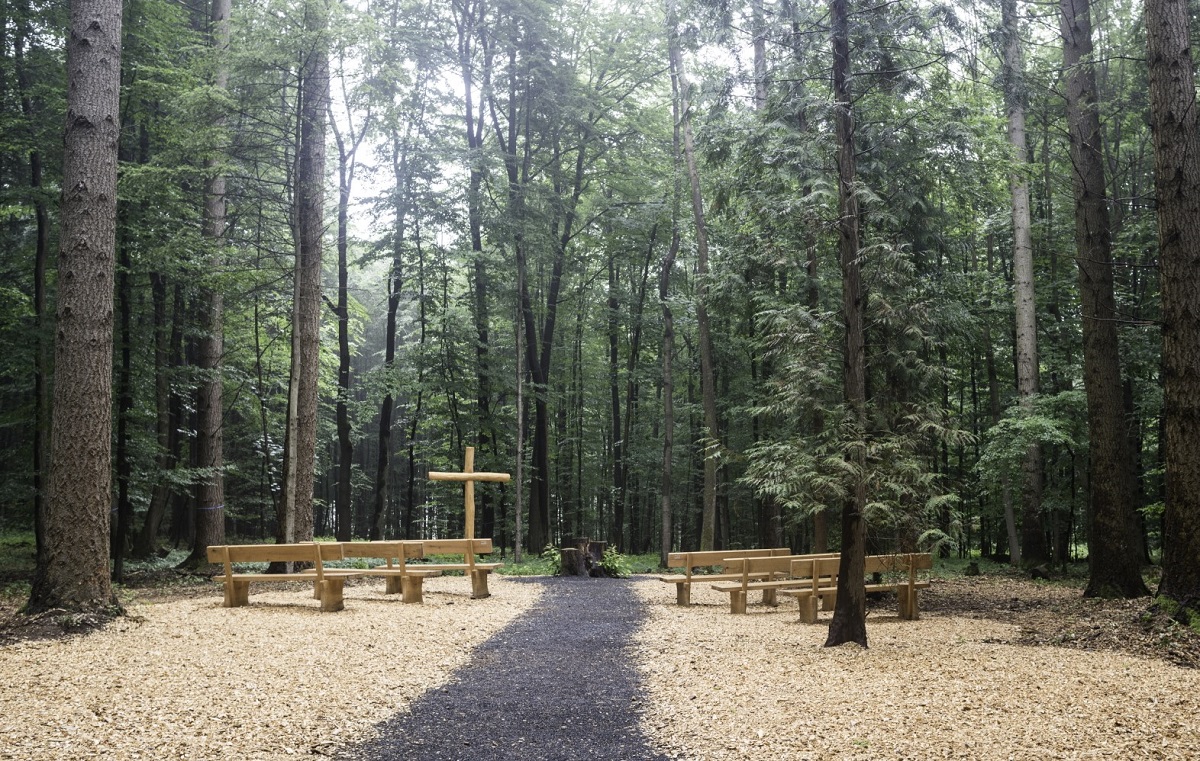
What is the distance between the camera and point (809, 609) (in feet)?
31.9

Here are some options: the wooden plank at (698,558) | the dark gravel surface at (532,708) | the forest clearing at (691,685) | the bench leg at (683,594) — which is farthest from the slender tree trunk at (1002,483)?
the dark gravel surface at (532,708)

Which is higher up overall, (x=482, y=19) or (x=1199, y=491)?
(x=482, y=19)

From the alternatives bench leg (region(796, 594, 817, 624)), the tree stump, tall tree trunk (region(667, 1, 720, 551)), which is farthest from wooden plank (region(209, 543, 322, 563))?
tall tree trunk (region(667, 1, 720, 551))

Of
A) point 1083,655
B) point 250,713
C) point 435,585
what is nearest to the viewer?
point 250,713

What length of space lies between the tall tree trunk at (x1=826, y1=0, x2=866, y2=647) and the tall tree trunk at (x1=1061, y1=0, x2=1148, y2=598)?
12.0 feet

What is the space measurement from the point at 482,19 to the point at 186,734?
21.2 meters

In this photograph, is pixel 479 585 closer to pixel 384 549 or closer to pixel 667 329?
pixel 384 549

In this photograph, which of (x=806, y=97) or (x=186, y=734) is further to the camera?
(x=806, y=97)

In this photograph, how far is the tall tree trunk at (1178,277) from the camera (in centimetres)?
733

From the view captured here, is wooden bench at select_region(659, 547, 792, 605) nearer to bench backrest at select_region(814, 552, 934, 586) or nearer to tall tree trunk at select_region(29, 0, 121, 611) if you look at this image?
bench backrest at select_region(814, 552, 934, 586)

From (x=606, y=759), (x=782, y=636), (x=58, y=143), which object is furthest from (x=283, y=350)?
(x=606, y=759)

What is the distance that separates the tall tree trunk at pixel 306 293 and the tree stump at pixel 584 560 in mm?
5174

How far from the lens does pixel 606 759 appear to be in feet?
14.8

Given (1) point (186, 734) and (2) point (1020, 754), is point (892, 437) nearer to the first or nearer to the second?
(2) point (1020, 754)
